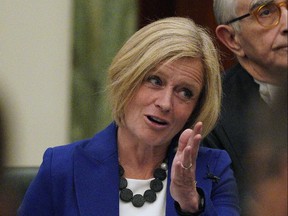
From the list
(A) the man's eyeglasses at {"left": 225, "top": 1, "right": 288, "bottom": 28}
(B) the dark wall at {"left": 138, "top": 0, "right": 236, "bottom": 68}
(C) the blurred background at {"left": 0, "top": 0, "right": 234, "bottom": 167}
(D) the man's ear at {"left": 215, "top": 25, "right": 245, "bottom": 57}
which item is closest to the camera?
(A) the man's eyeglasses at {"left": 225, "top": 1, "right": 288, "bottom": 28}

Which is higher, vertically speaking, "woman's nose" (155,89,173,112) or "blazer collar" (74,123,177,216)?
"woman's nose" (155,89,173,112)

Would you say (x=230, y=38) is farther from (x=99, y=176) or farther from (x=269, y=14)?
(x=99, y=176)

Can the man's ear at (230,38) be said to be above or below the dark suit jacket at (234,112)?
above

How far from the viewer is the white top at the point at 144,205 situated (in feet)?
10.7

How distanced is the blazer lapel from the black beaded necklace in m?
0.03

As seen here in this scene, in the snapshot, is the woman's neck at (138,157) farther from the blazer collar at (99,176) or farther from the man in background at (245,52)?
the man in background at (245,52)

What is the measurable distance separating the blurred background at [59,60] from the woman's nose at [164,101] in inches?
88.5

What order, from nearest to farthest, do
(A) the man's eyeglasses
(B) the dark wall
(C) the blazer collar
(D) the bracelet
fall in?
(D) the bracelet → (C) the blazer collar → (A) the man's eyeglasses → (B) the dark wall

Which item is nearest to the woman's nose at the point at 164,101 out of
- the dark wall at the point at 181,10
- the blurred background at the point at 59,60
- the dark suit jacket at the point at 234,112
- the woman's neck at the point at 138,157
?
the woman's neck at the point at 138,157

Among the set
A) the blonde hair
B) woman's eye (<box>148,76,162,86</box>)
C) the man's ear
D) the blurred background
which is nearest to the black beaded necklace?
the blonde hair

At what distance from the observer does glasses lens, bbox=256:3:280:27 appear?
3648 mm

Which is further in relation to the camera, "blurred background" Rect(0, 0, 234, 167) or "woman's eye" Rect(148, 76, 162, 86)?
"blurred background" Rect(0, 0, 234, 167)

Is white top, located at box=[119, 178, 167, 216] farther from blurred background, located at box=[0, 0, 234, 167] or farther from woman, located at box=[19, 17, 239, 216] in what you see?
blurred background, located at box=[0, 0, 234, 167]

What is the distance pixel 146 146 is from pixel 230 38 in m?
0.71
